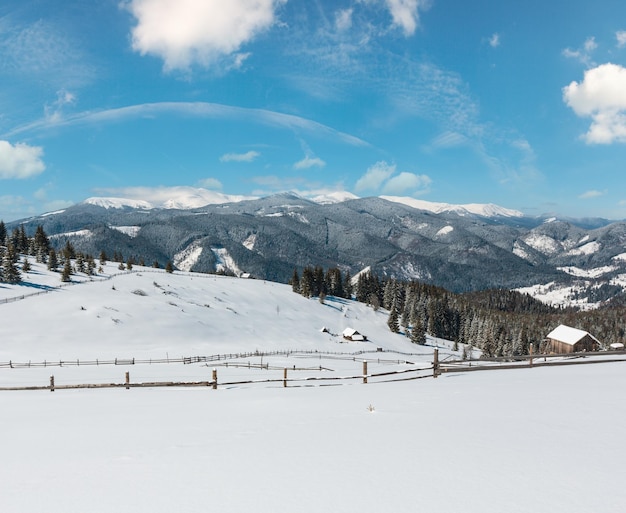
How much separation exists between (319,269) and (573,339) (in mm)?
76345

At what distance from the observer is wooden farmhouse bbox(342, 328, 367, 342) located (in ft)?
318

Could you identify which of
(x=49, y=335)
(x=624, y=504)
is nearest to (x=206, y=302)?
(x=49, y=335)

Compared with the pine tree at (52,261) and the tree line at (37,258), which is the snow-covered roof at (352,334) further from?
the pine tree at (52,261)

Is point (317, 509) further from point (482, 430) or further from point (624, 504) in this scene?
point (482, 430)

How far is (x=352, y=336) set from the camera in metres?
97.2

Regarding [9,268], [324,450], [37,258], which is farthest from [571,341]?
[37,258]

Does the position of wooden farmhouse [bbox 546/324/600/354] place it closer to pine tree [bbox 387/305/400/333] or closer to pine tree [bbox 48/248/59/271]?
pine tree [bbox 387/305/400/333]

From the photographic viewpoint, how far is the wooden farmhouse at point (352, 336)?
318ft

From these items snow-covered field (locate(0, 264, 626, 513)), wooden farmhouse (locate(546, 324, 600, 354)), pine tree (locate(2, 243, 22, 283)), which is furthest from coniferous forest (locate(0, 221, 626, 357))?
snow-covered field (locate(0, 264, 626, 513))

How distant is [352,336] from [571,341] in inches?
1824

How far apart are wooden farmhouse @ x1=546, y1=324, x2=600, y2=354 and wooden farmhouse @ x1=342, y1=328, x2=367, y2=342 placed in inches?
1620

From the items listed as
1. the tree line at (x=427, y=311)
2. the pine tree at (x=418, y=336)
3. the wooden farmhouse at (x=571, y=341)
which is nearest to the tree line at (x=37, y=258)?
the tree line at (x=427, y=311)

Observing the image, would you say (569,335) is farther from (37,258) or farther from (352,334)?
(37,258)

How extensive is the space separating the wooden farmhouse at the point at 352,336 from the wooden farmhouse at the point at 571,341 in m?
41.1
